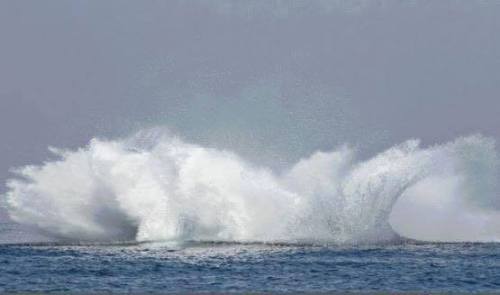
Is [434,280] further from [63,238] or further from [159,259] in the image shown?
[63,238]

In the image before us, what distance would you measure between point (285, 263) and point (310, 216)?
52.8 ft

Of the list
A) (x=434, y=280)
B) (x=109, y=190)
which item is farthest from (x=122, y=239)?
(x=434, y=280)

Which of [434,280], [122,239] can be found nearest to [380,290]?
[434,280]

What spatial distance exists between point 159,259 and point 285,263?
24.5 ft

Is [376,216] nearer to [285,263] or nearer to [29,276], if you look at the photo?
[285,263]

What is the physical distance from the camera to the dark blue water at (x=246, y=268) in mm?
47438

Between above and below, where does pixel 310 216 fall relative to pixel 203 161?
below

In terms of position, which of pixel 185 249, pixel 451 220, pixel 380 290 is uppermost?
pixel 451 220

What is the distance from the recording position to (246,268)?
181ft

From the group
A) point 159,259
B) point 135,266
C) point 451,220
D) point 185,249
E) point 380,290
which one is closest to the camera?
point 380,290

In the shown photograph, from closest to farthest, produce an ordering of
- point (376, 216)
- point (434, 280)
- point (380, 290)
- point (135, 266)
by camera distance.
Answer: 1. point (380, 290)
2. point (434, 280)
3. point (135, 266)
4. point (376, 216)

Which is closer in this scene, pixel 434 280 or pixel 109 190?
pixel 434 280

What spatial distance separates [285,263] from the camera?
58031 millimetres

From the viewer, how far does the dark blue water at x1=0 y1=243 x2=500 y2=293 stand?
47.4 m
